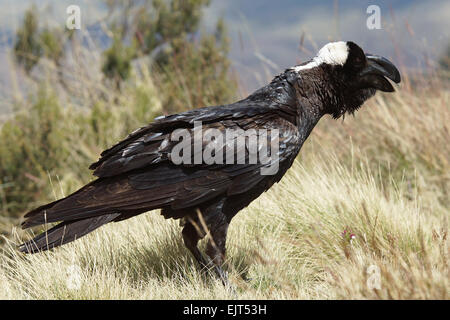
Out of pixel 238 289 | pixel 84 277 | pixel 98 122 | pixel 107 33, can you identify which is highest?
pixel 107 33

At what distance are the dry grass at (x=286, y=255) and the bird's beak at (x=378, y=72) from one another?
2.85 ft

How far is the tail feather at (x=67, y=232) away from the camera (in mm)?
2975

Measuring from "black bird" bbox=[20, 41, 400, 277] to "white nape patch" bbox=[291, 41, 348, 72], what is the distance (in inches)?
4.8

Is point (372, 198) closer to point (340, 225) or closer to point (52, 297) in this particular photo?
point (340, 225)

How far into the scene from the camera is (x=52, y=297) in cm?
312

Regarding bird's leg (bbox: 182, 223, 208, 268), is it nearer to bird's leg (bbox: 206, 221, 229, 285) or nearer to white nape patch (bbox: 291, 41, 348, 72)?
bird's leg (bbox: 206, 221, 229, 285)

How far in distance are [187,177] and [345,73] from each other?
4.53ft

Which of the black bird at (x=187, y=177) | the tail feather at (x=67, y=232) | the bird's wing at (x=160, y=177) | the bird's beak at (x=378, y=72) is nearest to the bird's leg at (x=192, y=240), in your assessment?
the black bird at (x=187, y=177)

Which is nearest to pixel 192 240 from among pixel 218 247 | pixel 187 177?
pixel 218 247

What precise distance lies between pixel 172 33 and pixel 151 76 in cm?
208

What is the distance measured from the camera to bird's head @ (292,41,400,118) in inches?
138

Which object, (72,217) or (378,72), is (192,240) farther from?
(378,72)
